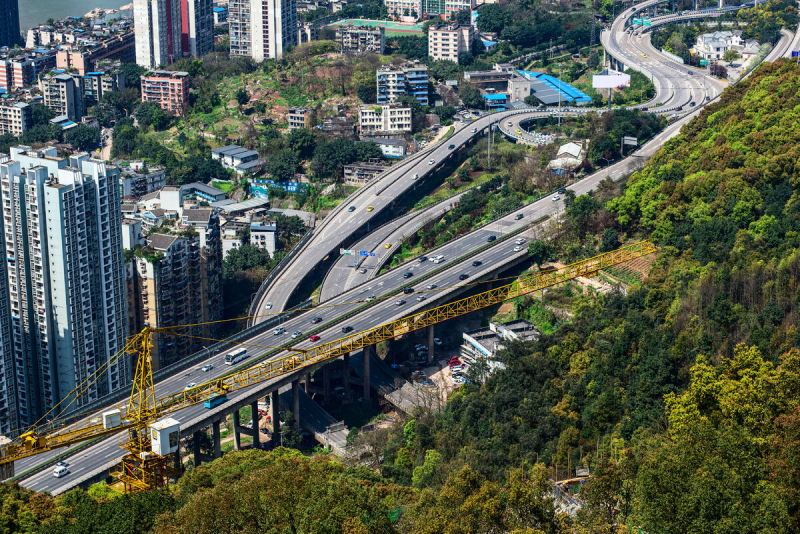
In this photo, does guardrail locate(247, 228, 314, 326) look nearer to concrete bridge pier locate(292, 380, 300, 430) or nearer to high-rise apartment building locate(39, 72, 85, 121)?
concrete bridge pier locate(292, 380, 300, 430)

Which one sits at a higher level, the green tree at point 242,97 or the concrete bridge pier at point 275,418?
the green tree at point 242,97

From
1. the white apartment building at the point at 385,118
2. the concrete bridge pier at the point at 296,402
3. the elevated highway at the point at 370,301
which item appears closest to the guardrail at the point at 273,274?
the elevated highway at the point at 370,301

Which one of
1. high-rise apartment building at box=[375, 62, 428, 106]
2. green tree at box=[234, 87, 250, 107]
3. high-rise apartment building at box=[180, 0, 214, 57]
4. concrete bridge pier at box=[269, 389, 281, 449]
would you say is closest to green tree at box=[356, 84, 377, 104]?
high-rise apartment building at box=[375, 62, 428, 106]

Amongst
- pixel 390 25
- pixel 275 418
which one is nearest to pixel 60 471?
pixel 275 418

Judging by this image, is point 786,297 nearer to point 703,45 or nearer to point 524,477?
point 524,477

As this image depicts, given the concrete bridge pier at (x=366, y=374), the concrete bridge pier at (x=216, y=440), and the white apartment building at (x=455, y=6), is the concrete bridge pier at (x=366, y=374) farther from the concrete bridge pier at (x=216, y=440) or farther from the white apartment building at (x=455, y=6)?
the white apartment building at (x=455, y=6)
